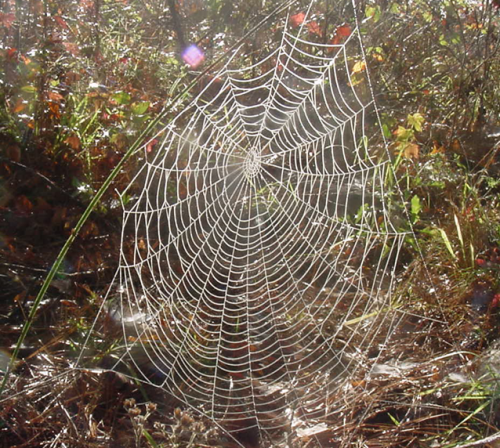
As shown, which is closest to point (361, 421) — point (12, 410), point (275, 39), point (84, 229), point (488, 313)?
point (488, 313)

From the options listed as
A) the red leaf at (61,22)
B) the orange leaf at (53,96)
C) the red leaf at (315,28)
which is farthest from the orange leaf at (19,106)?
the red leaf at (315,28)

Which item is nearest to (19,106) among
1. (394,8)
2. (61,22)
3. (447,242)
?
(61,22)

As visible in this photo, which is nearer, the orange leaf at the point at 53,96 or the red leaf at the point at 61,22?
the orange leaf at the point at 53,96

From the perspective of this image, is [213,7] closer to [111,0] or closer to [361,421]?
[111,0]

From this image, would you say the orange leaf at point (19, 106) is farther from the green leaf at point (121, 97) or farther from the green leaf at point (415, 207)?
the green leaf at point (415, 207)

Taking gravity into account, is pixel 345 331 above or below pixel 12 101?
below

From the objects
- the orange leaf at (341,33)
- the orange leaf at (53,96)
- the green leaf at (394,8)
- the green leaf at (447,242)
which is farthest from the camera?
the green leaf at (394,8)

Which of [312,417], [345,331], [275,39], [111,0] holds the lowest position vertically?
[312,417]

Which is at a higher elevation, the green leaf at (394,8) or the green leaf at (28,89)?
the green leaf at (394,8)
